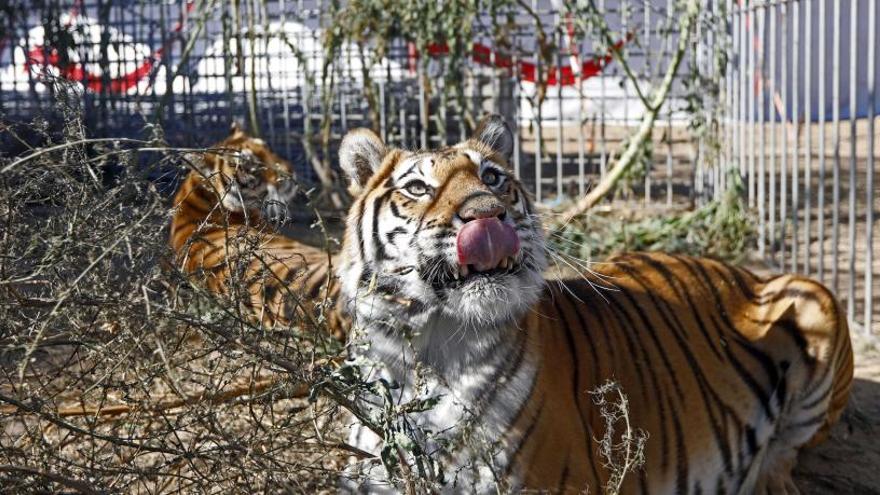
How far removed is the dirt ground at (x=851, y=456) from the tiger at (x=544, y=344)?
18 cm

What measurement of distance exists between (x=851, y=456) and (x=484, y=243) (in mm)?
Answer: 2050

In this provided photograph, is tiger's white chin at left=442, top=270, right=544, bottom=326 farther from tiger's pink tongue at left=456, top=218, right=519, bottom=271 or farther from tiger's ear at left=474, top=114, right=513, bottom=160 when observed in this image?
tiger's ear at left=474, top=114, right=513, bottom=160

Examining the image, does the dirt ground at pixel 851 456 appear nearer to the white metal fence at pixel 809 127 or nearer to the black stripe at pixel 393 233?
the white metal fence at pixel 809 127

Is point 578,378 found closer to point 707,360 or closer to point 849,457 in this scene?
point 707,360

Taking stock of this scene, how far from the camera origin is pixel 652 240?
743 centimetres

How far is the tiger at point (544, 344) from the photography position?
290 cm

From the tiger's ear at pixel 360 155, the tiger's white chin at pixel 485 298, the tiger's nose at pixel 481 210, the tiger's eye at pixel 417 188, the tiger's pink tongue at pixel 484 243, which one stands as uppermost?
the tiger's ear at pixel 360 155

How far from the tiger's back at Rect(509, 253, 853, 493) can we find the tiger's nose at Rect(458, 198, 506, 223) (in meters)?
0.53

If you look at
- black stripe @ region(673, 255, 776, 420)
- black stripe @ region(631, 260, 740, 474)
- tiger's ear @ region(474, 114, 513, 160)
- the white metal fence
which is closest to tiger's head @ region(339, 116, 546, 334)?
tiger's ear @ region(474, 114, 513, 160)

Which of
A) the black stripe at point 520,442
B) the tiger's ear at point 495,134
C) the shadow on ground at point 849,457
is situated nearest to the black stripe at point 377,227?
the tiger's ear at point 495,134

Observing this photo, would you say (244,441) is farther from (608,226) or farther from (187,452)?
(608,226)

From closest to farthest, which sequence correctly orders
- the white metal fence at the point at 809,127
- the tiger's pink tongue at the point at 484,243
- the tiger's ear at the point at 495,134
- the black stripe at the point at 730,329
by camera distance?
1. the tiger's pink tongue at the point at 484,243
2. the tiger's ear at the point at 495,134
3. the black stripe at the point at 730,329
4. the white metal fence at the point at 809,127

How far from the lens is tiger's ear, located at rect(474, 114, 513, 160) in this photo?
359 cm

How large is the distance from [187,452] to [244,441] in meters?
0.15
